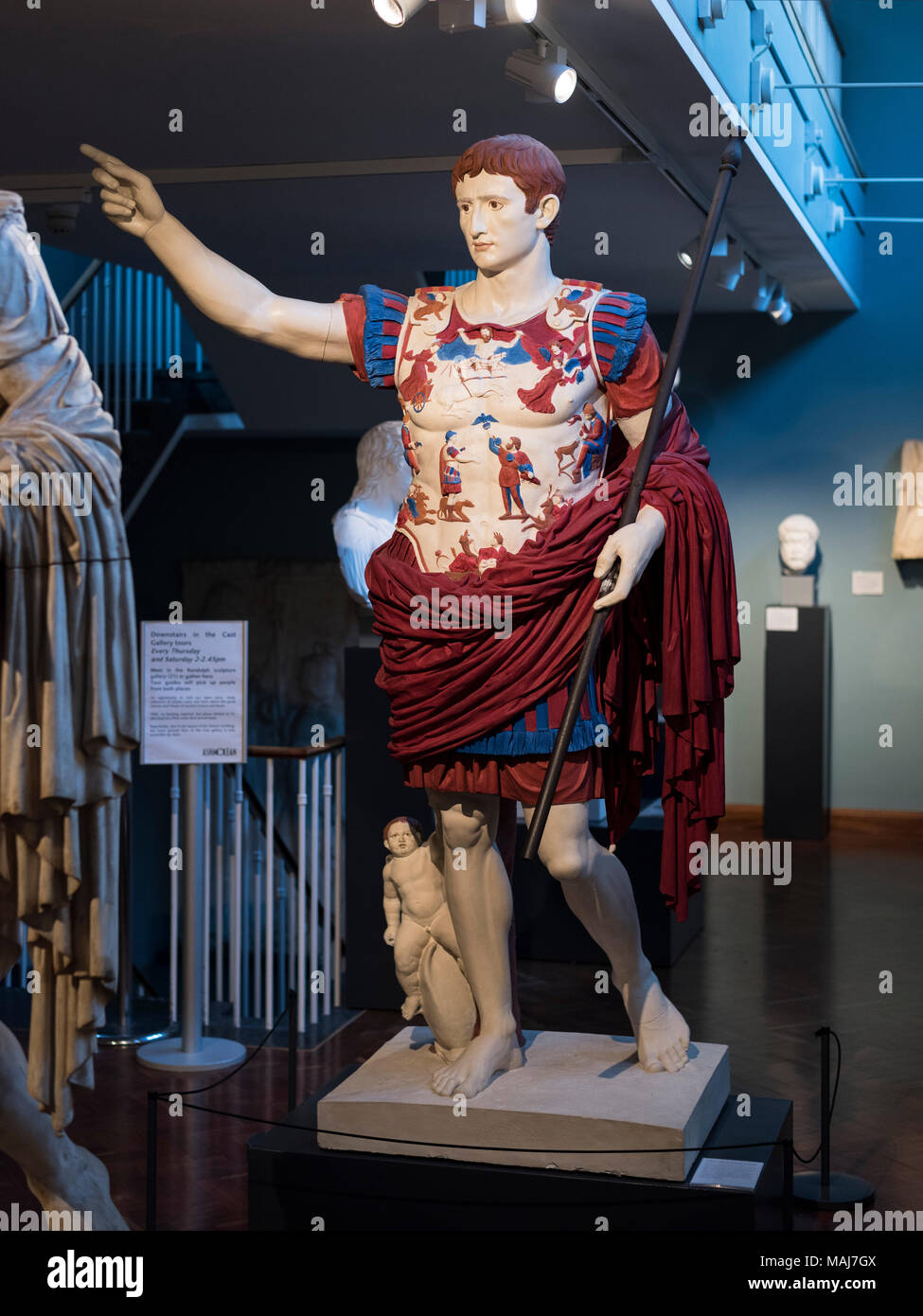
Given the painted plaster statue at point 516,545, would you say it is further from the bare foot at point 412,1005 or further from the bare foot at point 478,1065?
the bare foot at point 412,1005

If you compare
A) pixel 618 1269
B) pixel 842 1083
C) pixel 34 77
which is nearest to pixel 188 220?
pixel 34 77

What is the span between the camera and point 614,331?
10.6ft

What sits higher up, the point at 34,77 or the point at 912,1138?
the point at 34,77

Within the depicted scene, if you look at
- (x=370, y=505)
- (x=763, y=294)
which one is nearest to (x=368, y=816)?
(x=370, y=505)

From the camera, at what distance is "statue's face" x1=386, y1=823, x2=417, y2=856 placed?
3.85m

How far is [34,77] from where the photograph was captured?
17.1ft

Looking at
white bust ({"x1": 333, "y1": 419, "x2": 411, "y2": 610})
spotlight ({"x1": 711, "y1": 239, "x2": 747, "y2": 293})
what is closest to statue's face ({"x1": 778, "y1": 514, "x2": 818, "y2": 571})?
spotlight ({"x1": 711, "y1": 239, "x2": 747, "y2": 293})

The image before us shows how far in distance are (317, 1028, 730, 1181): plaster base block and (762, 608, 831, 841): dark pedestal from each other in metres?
6.65

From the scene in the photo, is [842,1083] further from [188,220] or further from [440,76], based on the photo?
[188,220]

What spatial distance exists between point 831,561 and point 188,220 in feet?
17.3

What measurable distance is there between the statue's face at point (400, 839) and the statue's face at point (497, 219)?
1.41 meters

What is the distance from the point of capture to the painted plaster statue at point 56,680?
269cm

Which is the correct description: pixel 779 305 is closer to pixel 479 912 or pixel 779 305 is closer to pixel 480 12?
pixel 480 12

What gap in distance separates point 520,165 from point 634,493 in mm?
726
